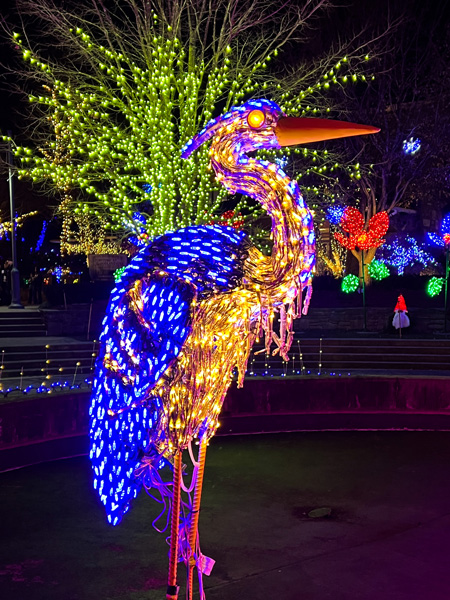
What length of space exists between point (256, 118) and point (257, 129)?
0.07 m

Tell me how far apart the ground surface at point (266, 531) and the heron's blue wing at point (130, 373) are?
65.6 inches

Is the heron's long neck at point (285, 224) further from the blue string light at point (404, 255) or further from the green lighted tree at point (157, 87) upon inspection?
the blue string light at point (404, 255)

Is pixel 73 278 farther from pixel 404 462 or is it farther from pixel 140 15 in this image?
pixel 404 462

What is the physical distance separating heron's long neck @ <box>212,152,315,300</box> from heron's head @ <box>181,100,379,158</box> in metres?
0.16

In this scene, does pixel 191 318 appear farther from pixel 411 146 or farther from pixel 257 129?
pixel 411 146

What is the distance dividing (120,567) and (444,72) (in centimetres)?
2325

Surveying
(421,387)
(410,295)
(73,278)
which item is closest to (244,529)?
(421,387)

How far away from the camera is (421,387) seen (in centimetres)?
1160

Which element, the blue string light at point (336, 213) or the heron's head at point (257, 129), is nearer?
the heron's head at point (257, 129)

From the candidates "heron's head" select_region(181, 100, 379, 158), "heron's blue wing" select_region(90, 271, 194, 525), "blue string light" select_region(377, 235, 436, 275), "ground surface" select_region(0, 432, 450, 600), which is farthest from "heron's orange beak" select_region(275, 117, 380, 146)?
"blue string light" select_region(377, 235, 436, 275)

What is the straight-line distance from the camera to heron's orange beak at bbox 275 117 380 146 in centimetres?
448

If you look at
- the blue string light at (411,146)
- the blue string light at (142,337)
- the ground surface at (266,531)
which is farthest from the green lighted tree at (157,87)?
the blue string light at (142,337)

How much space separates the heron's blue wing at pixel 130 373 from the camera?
4402mm

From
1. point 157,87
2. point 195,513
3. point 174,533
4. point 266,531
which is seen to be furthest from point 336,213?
point 174,533
